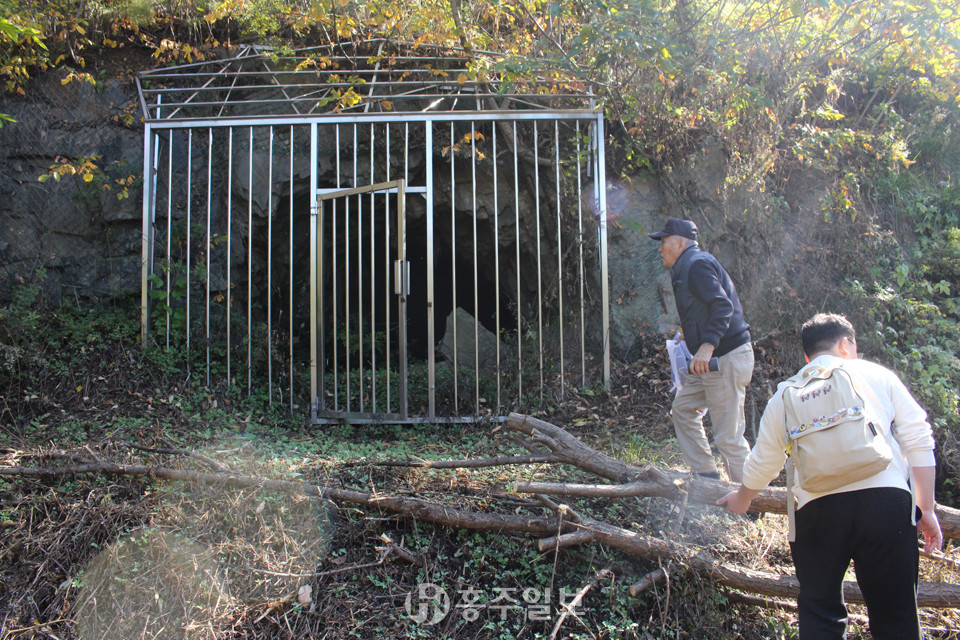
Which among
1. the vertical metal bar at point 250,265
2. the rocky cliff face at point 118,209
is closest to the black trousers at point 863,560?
the rocky cliff face at point 118,209

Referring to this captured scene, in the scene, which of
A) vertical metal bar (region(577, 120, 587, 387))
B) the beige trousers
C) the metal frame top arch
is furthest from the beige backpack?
the metal frame top arch

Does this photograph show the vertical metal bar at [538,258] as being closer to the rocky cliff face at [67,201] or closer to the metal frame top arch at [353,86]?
the metal frame top arch at [353,86]

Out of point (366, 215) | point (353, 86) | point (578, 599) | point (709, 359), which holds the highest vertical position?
point (353, 86)

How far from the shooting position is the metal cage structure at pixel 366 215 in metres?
6.58

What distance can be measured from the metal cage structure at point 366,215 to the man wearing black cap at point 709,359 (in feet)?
7.12

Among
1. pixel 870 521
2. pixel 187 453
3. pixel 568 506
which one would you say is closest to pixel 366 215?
pixel 187 453

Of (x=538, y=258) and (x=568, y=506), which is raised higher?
(x=538, y=258)

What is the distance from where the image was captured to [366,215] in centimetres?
848

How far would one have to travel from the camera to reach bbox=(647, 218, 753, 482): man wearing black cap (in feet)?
13.6

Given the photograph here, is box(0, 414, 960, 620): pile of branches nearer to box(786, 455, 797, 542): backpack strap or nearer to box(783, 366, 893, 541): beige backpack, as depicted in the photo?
box(786, 455, 797, 542): backpack strap

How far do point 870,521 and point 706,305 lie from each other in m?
1.97

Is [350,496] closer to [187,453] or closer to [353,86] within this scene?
[187,453]

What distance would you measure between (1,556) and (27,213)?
5330 millimetres

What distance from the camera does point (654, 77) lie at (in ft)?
22.1
